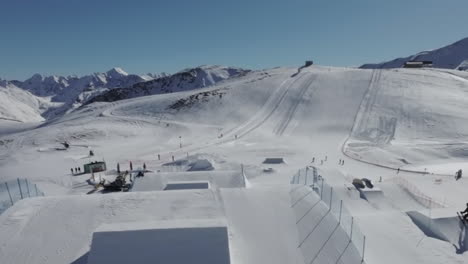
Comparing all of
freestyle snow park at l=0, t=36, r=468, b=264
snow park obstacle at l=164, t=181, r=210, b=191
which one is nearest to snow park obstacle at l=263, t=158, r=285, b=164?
freestyle snow park at l=0, t=36, r=468, b=264

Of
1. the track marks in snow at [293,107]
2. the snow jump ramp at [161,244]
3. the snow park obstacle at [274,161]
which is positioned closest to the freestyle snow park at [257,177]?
the snow jump ramp at [161,244]

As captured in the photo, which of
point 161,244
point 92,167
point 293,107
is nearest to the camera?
point 161,244

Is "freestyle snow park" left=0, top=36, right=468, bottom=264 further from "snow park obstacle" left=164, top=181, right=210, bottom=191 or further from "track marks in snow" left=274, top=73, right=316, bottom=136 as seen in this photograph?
"track marks in snow" left=274, top=73, right=316, bottom=136

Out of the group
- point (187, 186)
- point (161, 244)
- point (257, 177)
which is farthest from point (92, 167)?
point (161, 244)

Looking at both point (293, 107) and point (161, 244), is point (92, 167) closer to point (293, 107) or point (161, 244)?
point (161, 244)

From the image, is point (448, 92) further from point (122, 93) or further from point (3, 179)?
point (122, 93)
